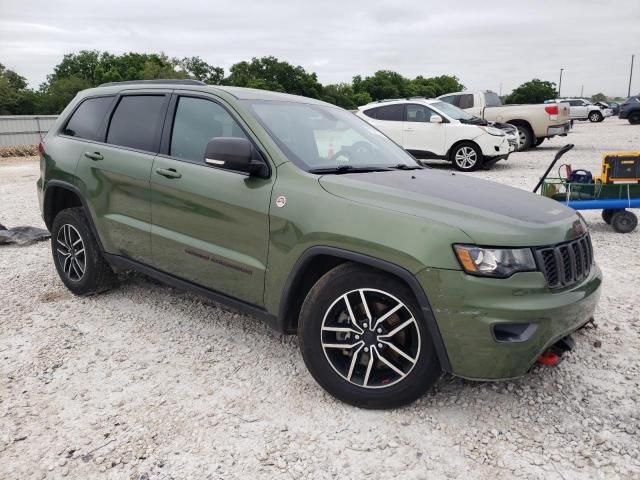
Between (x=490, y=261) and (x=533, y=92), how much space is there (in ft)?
283

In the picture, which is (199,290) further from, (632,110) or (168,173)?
(632,110)

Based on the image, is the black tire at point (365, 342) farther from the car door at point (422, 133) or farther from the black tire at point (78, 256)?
the car door at point (422, 133)

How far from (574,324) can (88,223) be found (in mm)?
3700

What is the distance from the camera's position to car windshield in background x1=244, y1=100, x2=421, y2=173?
3312 mm

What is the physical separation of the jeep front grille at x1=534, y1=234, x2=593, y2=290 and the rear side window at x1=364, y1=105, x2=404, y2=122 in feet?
34.2

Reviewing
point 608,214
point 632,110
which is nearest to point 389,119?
point 608,214

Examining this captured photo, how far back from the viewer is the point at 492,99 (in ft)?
57.5

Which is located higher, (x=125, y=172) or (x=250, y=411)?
(x=125, y=172)

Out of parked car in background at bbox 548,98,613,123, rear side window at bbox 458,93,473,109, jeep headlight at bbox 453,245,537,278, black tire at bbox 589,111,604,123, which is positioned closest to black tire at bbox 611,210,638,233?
jeep headlight at bbox 453,245,537,278


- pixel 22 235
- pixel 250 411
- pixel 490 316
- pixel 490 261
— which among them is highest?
pixel 490 261

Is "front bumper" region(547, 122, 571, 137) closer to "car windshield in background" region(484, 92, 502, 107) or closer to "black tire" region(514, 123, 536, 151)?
"black tire" region(514, 123, 536, 151)

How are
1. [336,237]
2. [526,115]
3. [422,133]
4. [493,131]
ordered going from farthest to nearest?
[526,115] < [422,133] < [493,131] < [336,237]

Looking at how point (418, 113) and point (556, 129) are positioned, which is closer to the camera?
point (418, 113)

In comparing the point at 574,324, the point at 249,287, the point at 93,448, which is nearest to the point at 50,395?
the point at 93,448
